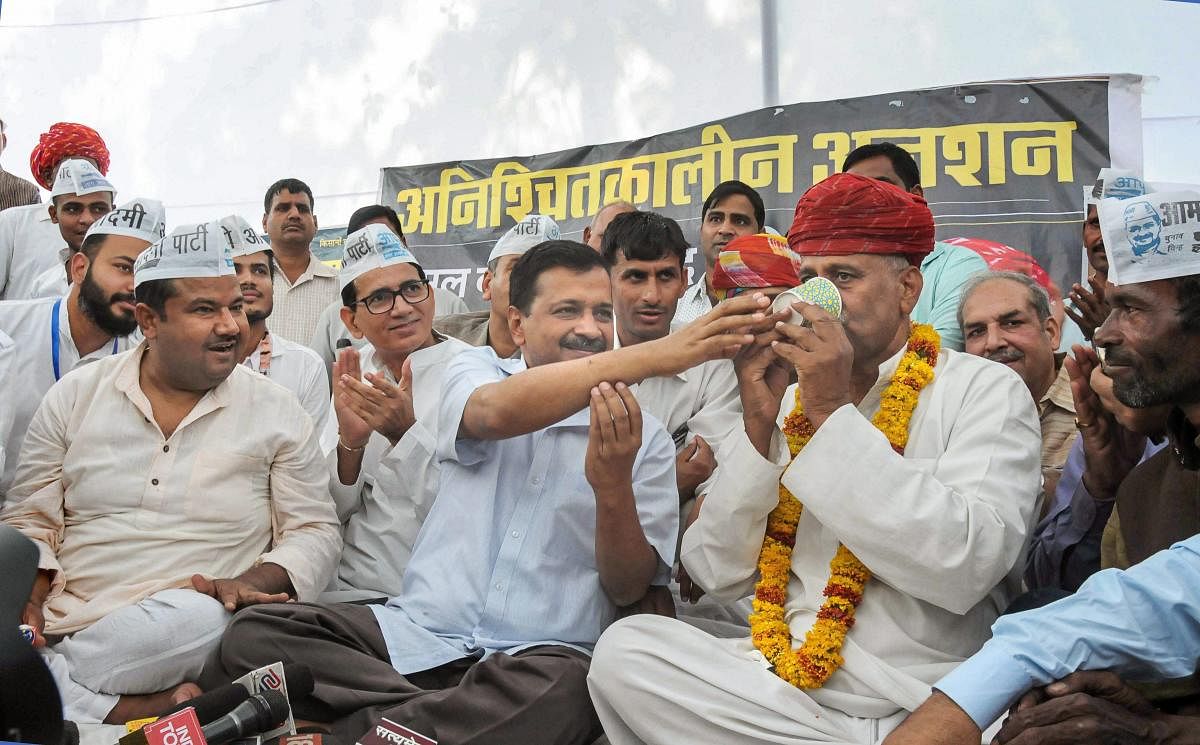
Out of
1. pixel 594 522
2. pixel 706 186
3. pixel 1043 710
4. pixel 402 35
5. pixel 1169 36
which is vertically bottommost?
pixel 1043 710

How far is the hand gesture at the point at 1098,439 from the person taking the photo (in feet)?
11.9

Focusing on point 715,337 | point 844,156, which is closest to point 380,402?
point 715,337

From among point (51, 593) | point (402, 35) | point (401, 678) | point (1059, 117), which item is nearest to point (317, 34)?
point (402, 35)

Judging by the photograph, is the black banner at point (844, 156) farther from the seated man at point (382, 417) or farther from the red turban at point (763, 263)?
the red turban at point (763, 263)

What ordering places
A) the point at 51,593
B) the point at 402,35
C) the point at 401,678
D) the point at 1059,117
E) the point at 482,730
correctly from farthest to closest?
1. the point at 402,35
2. the point at 1059,117
3. the point at 51,593
4. the point at 401,678
5. the point at 482,730

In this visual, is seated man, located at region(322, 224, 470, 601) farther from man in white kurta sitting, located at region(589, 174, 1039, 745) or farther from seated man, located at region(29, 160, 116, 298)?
seated man, located at region(29, 160, 116, 298)

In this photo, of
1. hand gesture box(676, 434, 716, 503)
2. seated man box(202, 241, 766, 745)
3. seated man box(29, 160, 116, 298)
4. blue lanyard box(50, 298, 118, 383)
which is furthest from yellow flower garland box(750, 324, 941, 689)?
seated man box(29, 160, 116, 298)

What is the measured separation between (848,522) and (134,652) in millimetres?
2470

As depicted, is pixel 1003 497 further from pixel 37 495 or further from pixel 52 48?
pixel 52 48

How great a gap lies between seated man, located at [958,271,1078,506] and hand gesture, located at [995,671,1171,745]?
2.03 m

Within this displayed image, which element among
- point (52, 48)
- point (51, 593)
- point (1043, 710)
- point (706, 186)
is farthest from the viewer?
point (52, 48)

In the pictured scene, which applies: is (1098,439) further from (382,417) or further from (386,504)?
(386,504)

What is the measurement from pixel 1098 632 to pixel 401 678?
206cm

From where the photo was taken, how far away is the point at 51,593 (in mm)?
4230
